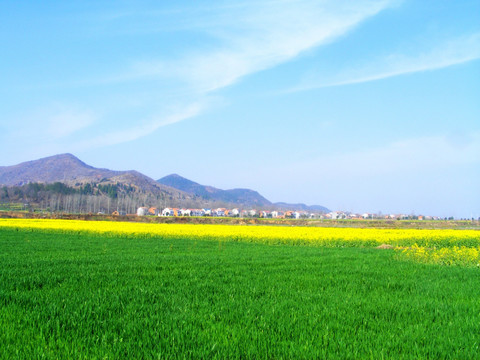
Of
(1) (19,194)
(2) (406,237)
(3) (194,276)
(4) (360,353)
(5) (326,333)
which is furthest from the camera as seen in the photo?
(1) (19,194)

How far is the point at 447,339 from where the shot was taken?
5.92m

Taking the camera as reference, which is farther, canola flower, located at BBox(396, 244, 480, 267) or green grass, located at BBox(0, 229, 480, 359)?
canola flower, located at BBox(396, 244, 480, 267)

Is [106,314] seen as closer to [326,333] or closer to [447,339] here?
[326,333]

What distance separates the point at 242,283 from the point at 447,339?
5.48 meters

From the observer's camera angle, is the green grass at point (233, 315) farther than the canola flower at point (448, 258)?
No

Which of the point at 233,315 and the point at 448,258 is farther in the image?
the point at 448,258

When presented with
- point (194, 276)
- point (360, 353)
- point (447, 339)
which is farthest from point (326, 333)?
point (194, 276)

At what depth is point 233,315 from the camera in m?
7.00

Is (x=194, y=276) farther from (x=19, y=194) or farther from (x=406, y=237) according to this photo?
(x=19, y=194)

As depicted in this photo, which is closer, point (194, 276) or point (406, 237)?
point (194, 276)

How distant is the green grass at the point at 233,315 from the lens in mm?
5281

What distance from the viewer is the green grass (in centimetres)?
528

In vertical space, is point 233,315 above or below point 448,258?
above

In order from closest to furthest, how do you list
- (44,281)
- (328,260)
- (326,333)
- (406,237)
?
(326,333) → (44,281) → (328,260) → (406,237)
